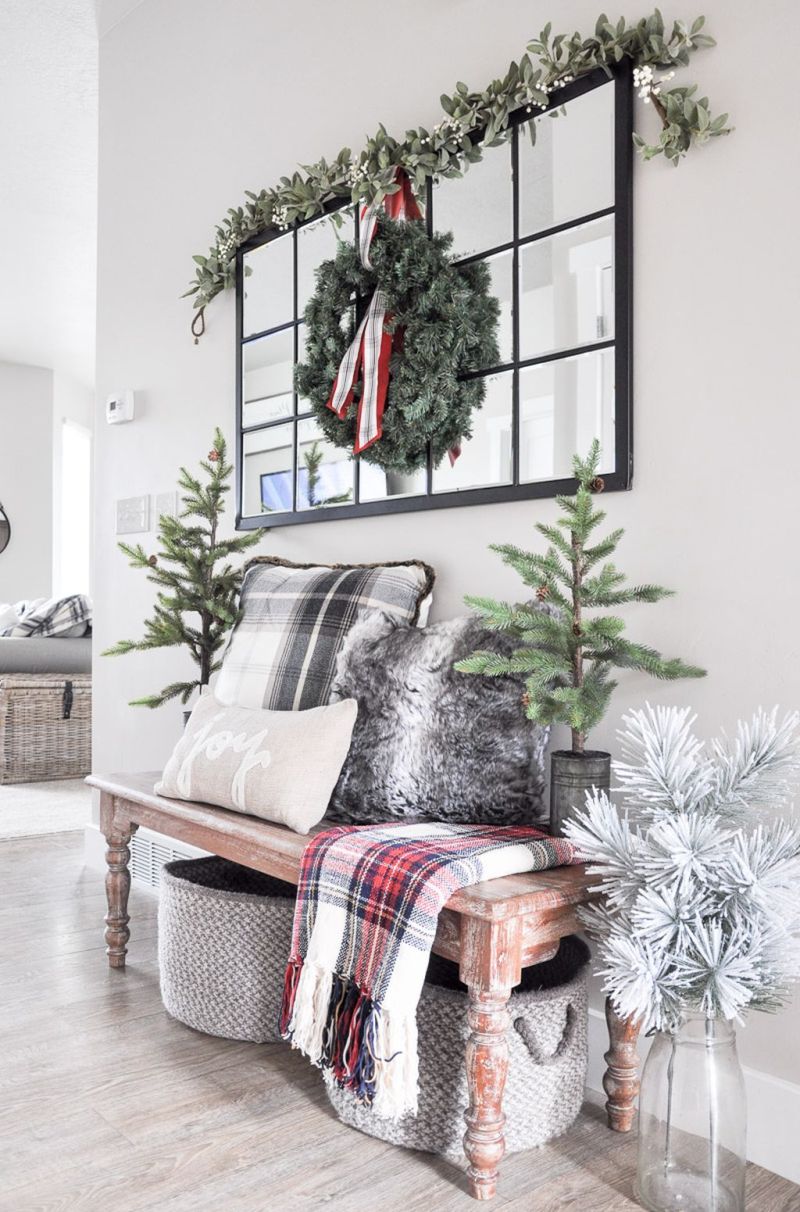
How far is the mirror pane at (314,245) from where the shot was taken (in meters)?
2.47

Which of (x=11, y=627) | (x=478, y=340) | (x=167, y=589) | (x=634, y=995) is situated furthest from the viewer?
(x=11, y=627)

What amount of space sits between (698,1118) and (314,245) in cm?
209

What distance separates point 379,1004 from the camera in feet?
4.83

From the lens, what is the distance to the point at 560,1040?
1.63 meters

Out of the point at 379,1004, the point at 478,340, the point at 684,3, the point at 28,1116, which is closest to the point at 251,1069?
the point at 28,1116

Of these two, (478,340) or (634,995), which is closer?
(634,995)

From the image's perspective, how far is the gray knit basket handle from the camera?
1.58 metres

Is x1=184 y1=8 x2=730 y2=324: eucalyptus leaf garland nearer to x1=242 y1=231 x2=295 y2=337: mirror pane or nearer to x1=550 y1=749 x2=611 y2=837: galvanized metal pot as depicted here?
x1=242 y1=231 x2=295 y2=337: mirror pane

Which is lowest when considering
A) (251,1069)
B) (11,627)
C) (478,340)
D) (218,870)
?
(251,1069)

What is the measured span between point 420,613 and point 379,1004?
2.93ft

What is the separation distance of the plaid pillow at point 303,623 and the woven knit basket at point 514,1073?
76 centimetres

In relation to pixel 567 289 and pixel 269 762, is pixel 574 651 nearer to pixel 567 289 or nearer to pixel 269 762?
pixel 269 762

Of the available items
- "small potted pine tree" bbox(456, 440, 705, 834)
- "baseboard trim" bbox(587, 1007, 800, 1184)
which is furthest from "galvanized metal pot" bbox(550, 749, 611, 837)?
"baseboard trim" bbox(587, 1007, 800, 1184)

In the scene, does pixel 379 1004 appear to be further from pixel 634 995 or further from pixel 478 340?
pixel 478 340
